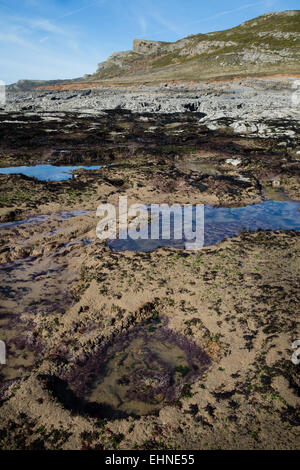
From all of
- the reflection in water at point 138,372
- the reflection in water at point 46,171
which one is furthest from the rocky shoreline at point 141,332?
the reflection in water at point 46,171

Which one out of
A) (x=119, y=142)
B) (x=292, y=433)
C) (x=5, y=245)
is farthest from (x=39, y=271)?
(x=119, y=142)

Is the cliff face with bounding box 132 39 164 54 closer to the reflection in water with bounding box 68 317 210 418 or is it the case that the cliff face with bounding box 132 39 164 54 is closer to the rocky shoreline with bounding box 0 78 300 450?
the rocky shoreline with bounding box 0 78 300 450

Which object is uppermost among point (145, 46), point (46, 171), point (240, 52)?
point (145, 46)

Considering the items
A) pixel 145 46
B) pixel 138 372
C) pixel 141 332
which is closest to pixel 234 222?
pixel 141 332

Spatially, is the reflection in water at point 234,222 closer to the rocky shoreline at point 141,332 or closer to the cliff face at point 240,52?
the rocky shoreline at point 141,332

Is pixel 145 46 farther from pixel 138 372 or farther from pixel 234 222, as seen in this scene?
pixel 138 372
